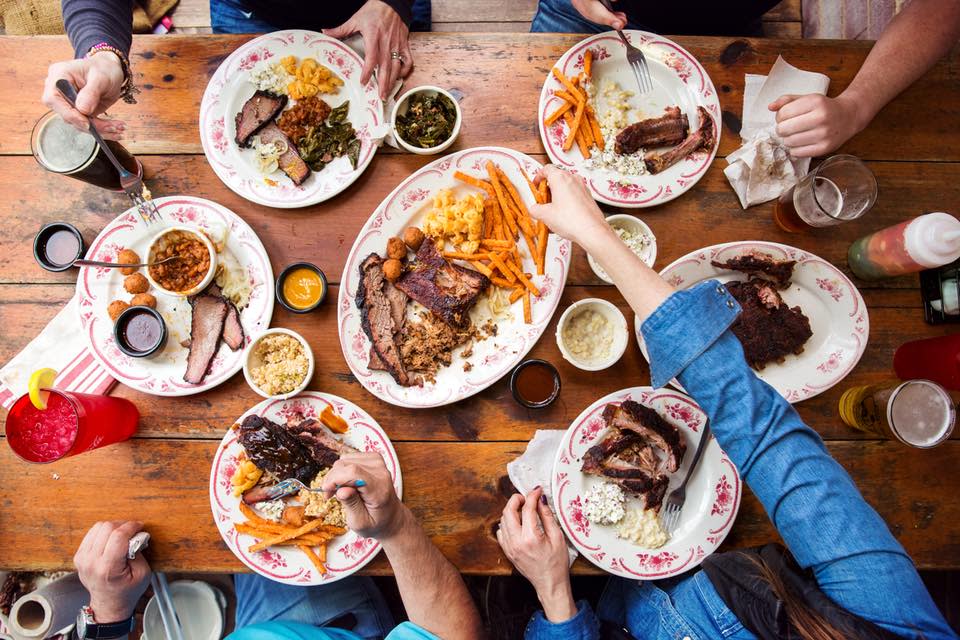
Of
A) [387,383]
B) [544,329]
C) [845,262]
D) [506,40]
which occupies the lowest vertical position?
[387,383]

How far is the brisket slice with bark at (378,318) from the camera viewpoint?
8.15 ft

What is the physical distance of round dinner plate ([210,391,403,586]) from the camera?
7.87 feet

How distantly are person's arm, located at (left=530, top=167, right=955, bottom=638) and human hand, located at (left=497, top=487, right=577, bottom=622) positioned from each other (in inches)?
32.0

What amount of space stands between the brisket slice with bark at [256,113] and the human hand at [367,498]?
63.7 inches

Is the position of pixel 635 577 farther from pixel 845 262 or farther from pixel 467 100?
pixel 467 100

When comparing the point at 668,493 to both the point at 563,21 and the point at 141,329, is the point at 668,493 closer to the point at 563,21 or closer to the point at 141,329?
the point at 141,329

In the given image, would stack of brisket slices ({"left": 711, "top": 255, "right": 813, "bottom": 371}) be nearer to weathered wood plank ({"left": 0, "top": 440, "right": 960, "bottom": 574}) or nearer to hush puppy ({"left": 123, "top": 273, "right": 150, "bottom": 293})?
weathered wood plank ({"left": 0, "top": 440, "right": 960, "bottom": 574})

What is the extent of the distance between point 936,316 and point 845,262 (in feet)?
1.54

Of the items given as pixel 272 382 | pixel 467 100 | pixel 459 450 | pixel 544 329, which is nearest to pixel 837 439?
pixel 544 329

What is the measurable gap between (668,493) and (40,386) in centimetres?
274

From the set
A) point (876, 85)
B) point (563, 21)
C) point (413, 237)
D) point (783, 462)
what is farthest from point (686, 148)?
point (783, 462)

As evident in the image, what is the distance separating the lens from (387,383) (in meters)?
2.50

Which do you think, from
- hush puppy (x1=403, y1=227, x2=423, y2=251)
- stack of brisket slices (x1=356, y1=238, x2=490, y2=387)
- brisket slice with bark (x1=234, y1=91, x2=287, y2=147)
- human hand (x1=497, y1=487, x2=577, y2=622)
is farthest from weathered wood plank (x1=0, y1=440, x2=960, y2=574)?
brisket slice with bark (x1=234, y1=91, x2=287, y2=147)

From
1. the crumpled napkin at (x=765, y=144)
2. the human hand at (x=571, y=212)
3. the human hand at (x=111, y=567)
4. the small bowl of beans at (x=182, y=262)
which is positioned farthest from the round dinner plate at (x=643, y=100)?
the human hand at (x=111, y=567)
